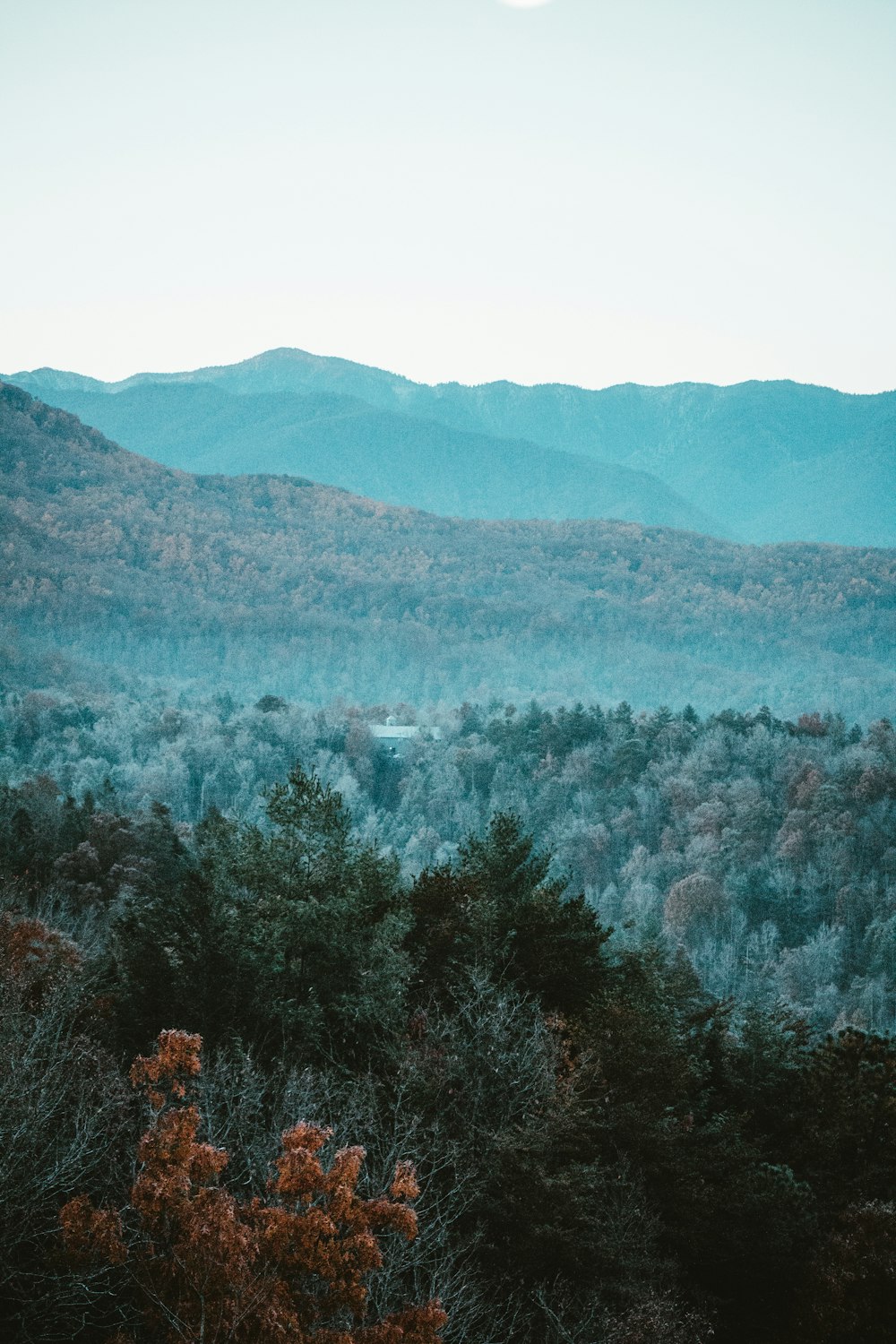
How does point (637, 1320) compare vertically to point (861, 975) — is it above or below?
above

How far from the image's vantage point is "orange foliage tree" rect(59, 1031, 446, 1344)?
9305mm

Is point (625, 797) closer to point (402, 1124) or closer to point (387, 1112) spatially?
point (387, 1112)

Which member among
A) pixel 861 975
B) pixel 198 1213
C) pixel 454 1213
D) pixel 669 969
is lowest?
pixel 861 975

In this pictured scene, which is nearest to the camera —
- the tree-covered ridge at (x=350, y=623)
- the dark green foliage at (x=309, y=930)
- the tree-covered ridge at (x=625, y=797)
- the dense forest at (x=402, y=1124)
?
the dense forest at (x=402, y=1124)

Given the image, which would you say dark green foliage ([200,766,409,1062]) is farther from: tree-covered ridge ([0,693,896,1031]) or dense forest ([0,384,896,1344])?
tree-covered ridge ([0,693,896,1031])

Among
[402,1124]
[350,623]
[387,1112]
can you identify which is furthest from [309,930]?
[350,623]

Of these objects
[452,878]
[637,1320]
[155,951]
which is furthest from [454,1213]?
[452,878]

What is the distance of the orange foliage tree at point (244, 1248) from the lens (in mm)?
9305

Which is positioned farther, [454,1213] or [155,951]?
[155,951]

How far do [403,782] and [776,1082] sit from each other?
293 ft

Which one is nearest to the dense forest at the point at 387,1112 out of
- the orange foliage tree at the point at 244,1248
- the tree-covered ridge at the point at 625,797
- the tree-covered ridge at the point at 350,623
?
the orange foliage tree at the point at 244,1248

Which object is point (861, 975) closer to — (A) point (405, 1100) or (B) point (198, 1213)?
(A) point (405, 1100)

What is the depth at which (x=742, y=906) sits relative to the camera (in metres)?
77.4

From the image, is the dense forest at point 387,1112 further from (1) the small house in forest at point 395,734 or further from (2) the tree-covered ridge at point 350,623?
(2) the tree-covered ridge at point 350,623
